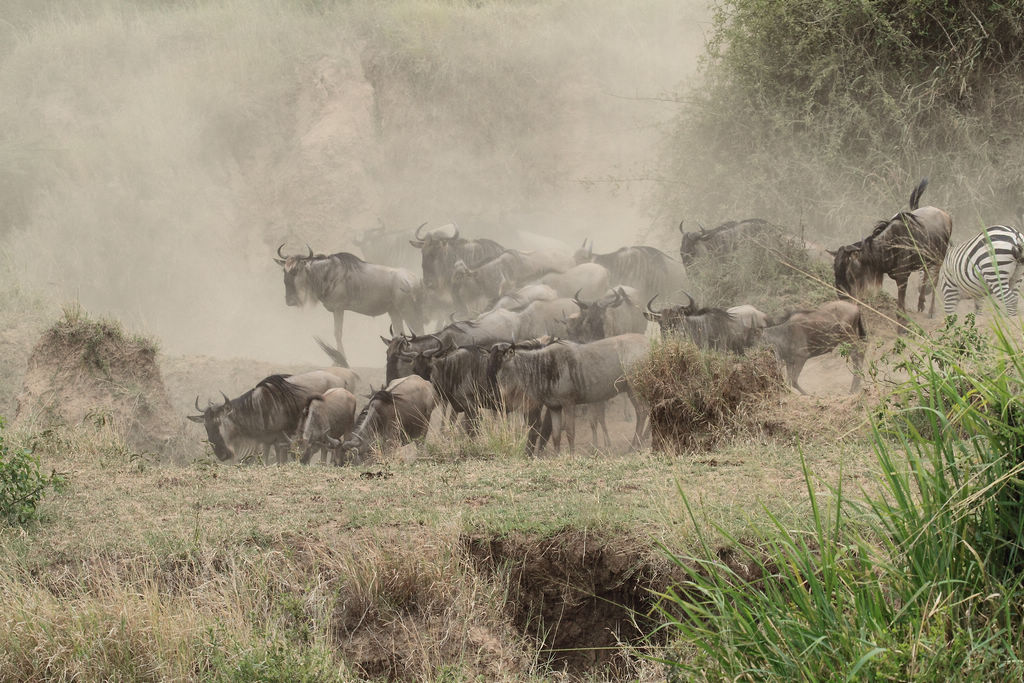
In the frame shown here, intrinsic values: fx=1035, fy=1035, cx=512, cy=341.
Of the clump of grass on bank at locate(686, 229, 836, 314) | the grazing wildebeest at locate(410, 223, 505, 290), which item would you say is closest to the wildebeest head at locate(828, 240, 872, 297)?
the clump of grass on bank at locate(686, 229, 836, 314)

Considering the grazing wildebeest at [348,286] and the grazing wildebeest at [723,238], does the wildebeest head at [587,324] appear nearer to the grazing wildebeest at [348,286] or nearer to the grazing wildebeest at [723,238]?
the grazing wildebeest at [723,238]

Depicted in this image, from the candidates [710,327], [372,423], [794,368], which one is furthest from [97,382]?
[794,368]

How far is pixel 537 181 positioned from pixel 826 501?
73.3 feet

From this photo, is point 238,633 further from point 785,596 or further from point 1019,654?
point 1019,654

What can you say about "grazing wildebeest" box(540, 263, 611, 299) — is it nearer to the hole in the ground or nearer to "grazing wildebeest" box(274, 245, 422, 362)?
"grazing wildebeest" box(274, 245, 422, 362)

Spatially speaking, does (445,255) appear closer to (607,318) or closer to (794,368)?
(607,318)

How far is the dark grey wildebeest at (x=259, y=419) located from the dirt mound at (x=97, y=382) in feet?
1.70

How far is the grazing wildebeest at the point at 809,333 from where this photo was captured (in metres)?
10.8

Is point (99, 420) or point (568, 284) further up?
point (568, 284)

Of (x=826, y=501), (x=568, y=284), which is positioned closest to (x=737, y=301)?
(x=568, y=284)

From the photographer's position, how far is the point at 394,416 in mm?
10570

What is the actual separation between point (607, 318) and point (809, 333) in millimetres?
3098

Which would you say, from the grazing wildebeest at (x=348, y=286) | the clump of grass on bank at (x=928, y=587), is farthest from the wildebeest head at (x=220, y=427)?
the clump of grass on bank at (x=928, y=587)

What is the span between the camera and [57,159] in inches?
1024
